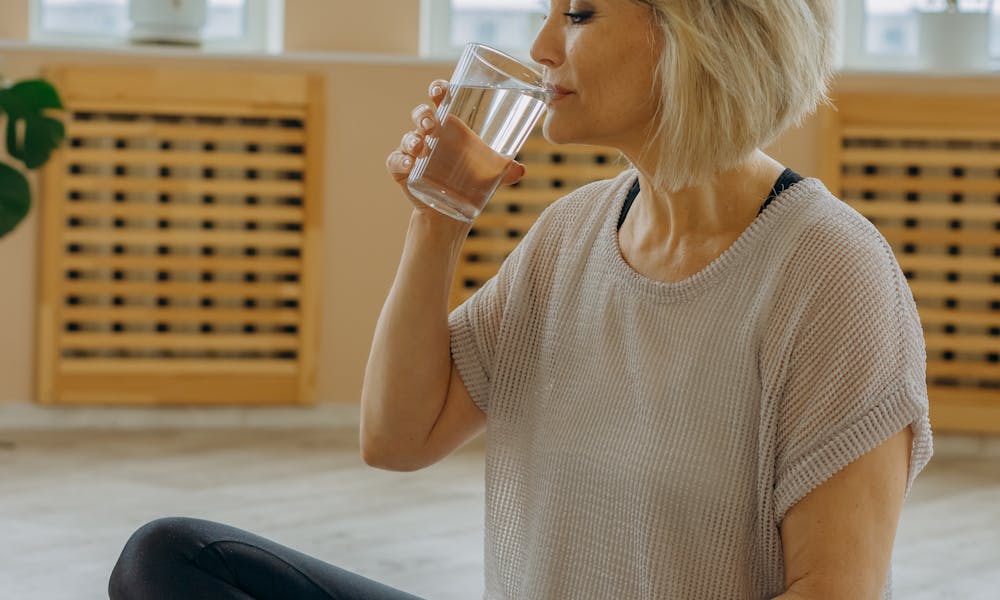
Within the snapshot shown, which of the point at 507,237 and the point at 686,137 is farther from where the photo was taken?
the point at 507,237

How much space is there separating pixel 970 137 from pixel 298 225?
2131 millimetres

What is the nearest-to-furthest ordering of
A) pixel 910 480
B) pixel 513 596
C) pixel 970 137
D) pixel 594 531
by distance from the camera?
pixel 910 480 → pixel 594 531 → pixel 513 596 → pixel 970 137

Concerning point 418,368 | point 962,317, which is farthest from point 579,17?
point 962,317

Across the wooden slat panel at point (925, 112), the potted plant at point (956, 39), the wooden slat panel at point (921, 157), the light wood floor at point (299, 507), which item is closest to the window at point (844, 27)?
the potted plant at point (956, 39)

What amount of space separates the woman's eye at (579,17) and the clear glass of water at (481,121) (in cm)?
7

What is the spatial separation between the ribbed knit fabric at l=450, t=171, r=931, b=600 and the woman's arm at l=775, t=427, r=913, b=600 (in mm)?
16

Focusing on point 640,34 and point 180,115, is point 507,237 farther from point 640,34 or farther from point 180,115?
point 640,34

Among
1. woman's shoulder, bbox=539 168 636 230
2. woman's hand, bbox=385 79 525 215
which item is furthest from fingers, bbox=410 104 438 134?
woman's shoulder, bbox=539 168 636 230

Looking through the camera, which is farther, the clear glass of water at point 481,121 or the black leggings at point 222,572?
the black leggings at point 222,572

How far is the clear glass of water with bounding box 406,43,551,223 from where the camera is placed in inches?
49.0

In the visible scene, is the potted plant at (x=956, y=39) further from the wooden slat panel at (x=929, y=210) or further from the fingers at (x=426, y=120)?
the fingers at (x=426, y=120)

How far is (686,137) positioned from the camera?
1.26 meters

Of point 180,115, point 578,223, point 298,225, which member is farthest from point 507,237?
point 578,223

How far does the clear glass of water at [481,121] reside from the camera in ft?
4.09
